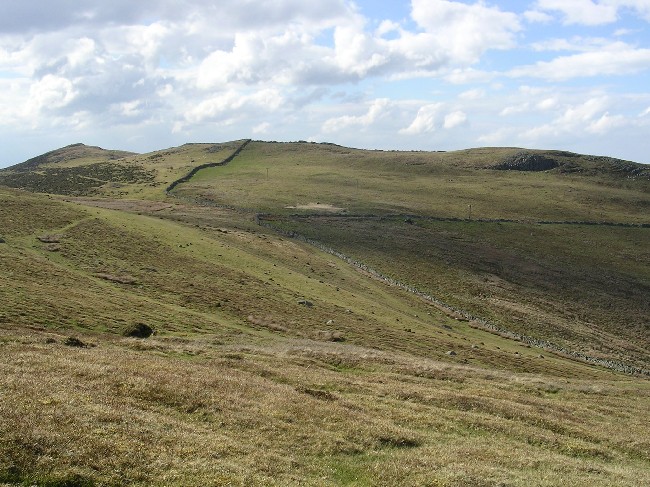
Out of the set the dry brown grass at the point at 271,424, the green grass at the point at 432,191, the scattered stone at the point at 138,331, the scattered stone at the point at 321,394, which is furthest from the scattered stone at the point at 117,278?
the green grass at the point at 432,191

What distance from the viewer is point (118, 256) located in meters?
64.9

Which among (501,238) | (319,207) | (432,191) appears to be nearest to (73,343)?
(319,207)

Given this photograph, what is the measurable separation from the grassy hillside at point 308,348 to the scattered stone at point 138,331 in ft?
1.26

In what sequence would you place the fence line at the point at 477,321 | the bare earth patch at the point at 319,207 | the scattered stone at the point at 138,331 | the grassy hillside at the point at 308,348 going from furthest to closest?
the bare earth patch at the point at 319,207
the fence line at the point at 477,321
the scattered stone at the point at 138,331
the grassy hillside at the point at 308,348

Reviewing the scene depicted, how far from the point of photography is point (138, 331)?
4112cm

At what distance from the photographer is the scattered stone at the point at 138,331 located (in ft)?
133

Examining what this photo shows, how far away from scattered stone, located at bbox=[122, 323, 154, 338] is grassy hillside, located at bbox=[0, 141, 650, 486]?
0.39 metres

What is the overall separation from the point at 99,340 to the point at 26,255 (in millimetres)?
25580

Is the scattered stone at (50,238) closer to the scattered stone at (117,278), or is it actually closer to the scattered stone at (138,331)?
the scattered stone at (117,278)

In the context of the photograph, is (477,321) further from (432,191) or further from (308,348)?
(432,191)

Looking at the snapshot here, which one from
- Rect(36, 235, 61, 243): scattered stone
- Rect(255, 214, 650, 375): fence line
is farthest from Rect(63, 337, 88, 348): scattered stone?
Rect(255, 214, 650, 375): fence line

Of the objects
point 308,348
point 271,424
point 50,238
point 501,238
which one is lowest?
point 308,348

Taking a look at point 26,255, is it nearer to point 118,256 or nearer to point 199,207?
point 118,256

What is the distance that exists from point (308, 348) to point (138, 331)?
13177 millimetres
